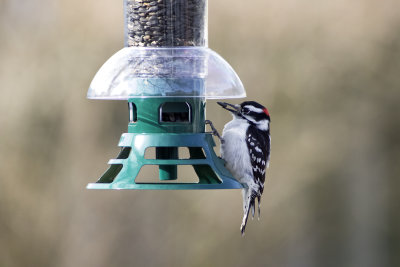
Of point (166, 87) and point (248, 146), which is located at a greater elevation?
point (166, 87)

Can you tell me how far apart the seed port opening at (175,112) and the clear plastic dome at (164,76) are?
0.37 feet

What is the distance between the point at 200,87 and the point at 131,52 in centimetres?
53

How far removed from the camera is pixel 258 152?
744 centimetres

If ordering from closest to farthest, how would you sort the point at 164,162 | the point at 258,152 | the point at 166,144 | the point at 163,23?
the point at 164,162, the point at 166,144, the point at 163,23, the point at 258,152

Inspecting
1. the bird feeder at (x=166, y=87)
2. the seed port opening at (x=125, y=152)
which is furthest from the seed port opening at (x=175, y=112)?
the seed port opening at (x=125, y=152)

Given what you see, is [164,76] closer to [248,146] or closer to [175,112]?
[175,112]

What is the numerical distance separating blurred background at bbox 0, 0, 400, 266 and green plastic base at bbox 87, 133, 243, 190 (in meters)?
5.98

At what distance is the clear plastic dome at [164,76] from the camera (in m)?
5.87

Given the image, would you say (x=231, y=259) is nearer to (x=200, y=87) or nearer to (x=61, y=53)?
(x=61, y=53)

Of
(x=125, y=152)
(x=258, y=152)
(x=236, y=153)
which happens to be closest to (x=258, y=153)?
(x=258, y=152)

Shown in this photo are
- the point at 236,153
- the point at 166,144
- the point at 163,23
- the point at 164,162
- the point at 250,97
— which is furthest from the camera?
the point at 250,97

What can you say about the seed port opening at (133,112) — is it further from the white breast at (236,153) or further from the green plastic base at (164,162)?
the white breast at (236,153)

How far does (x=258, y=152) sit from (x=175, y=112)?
1.59m

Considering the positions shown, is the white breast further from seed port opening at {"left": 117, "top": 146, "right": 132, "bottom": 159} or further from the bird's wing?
seed port opening at {"left": 117, "top": 146, "right": 132, "bottom": 159}
